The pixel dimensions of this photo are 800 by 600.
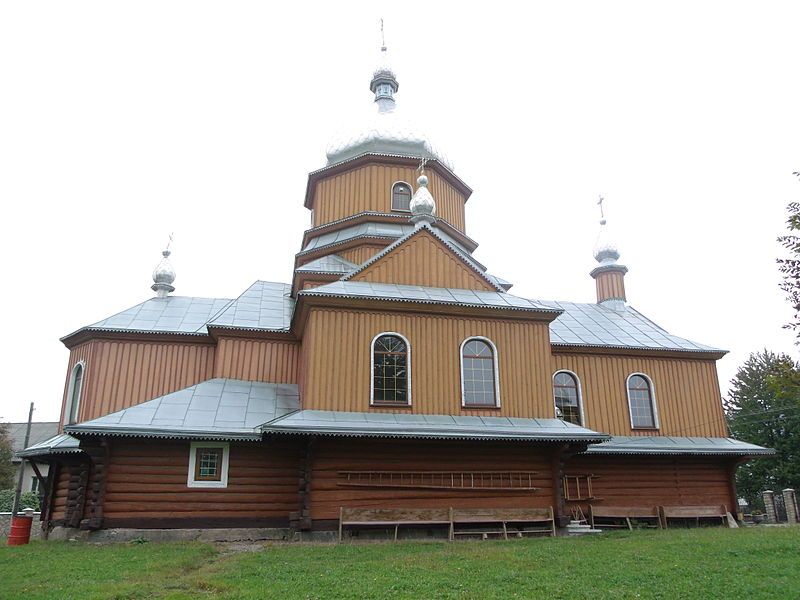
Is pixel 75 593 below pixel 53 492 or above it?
below

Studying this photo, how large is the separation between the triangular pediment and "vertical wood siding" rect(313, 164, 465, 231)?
4410 mm

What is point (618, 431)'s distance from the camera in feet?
63.5

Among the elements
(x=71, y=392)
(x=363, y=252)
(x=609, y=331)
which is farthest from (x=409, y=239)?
(x=71, y=392)

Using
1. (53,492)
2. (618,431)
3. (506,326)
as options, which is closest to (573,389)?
(618,431)

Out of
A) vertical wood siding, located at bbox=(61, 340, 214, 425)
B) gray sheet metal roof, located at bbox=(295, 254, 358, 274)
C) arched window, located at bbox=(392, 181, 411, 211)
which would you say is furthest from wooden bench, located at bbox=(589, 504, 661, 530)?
vertical wood siding, located at bbox=(61, 340, 214, 425)

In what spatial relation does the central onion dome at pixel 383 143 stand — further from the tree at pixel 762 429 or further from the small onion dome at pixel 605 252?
the tree at pixel 762 429

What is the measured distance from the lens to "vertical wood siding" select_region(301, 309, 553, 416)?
49.1 ft

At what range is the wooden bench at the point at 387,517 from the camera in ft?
44.9

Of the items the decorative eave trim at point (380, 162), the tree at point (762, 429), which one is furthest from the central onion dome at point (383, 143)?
the tree at point (762, 429)

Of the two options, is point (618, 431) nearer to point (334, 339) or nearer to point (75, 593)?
point (334, 339)

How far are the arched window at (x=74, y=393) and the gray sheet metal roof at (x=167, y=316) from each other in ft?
3.34

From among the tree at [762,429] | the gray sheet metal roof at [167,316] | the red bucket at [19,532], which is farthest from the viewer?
the tree at [762,429]

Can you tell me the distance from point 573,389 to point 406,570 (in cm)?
1160

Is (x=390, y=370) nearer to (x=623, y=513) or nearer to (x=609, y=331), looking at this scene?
(x=623, y=513)
